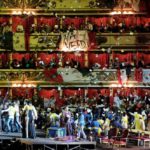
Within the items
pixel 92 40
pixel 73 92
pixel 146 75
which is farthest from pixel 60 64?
pixel 146 75

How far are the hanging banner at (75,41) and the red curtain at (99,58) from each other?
1.68m

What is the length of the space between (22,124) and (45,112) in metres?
5.35

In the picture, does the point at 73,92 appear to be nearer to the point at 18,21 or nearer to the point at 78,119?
the point at 18,21

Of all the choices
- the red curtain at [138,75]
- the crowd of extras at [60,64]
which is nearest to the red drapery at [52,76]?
the crowd of extras at [60,64]

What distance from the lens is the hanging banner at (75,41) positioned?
139 ft

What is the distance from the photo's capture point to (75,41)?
42594 millimetres

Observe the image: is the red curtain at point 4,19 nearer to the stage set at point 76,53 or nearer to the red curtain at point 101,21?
the stage set at point 76,53

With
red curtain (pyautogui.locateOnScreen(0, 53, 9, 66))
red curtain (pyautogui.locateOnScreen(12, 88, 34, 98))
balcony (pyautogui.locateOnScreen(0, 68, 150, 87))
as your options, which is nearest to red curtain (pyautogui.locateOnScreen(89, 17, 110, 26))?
balcony (pyautogui.locateOnScreen(0, 68, 150, 87))

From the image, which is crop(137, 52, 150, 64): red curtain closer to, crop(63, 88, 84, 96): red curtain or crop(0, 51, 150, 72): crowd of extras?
crop(0, 51, 150, 72): crowd of extras

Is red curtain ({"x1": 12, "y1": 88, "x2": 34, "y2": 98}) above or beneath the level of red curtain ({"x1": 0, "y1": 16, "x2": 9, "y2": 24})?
beneath

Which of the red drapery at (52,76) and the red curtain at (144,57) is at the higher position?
the red curtain at (144,57)

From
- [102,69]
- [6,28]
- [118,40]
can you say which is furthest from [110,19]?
[6,28]

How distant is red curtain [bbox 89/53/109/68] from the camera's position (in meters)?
44.1

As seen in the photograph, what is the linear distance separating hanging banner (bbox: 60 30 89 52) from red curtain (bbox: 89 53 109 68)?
5.51 feet
